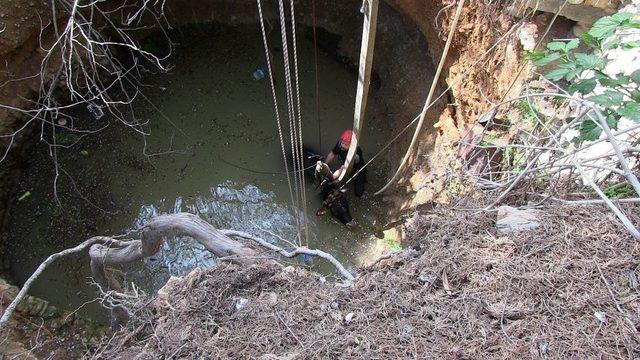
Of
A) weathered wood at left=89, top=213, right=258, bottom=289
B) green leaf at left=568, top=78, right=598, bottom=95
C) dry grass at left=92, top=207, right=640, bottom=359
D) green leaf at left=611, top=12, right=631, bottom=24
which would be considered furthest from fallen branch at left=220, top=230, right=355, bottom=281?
green leaf at left=611, top=12, right=631, bottom=24

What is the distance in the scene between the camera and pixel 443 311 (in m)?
1.90

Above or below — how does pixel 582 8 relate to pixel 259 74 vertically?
above

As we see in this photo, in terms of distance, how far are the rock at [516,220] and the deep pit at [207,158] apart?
7.40 ft

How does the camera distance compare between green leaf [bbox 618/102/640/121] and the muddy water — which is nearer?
green leaf [bbox 618/102/640/121]

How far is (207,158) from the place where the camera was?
4895 mm

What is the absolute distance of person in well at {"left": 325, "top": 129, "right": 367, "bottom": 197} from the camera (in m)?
4.45

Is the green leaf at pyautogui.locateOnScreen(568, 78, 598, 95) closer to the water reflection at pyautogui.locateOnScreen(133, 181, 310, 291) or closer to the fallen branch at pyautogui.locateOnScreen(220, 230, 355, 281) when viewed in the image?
the fallen branch at pyautogui.locateOnScreen(220, 230, 355, 281)

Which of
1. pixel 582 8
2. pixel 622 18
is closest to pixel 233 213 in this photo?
pixel 582 8

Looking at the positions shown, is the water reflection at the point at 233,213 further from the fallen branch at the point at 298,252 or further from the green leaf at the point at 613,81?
the green leaf at the point at 613,81

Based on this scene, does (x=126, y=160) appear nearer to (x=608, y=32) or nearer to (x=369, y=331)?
(x=369, y=331)

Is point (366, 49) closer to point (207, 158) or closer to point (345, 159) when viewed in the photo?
point (345, 159)

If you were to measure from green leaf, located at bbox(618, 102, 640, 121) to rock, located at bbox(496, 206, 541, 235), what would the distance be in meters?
0.61

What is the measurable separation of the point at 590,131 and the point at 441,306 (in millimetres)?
1084

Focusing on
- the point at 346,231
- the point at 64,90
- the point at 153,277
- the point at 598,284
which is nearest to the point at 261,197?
A: the point at 346,231
